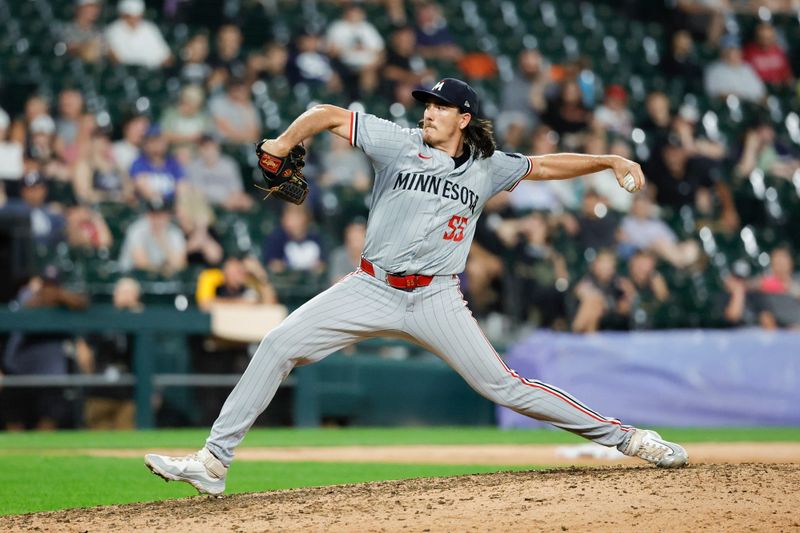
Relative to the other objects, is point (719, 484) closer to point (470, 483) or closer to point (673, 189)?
point (470, 483)

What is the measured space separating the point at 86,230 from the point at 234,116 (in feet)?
7.91

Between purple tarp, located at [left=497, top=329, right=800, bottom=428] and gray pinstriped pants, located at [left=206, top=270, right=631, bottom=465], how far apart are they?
5400 mm

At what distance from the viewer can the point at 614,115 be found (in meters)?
15.0

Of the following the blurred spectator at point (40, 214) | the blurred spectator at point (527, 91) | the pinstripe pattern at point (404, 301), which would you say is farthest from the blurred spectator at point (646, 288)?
the pinstripe pattern at point (404, 301)

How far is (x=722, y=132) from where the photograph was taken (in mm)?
15867

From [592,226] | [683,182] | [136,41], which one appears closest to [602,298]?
[592,226]

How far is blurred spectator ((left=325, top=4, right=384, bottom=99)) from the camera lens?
13.6 metres

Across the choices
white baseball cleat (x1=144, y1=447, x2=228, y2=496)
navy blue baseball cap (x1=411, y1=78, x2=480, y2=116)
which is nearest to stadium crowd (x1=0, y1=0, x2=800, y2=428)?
white baseball cleat (x1=144, y1=447, x2=228, y2=496)

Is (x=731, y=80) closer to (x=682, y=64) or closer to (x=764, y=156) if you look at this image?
(x=682, y=64)

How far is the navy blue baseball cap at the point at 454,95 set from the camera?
5.42 m

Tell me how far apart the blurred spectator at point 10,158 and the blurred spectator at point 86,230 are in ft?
1.98

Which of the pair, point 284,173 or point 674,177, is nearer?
point 284,173

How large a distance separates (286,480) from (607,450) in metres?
2.47

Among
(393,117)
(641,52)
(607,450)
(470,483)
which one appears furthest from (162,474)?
(641,52)
